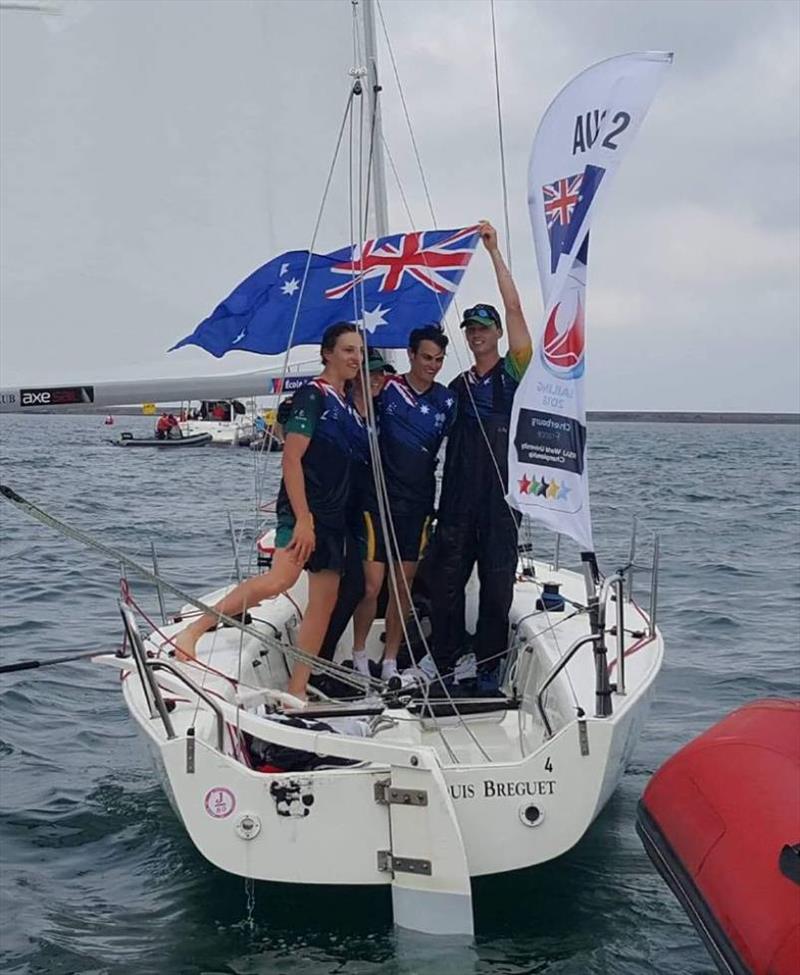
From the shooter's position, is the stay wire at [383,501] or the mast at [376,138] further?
the mast at [376,138]

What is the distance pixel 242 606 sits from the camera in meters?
5.73

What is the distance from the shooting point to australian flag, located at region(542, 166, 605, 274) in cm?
475

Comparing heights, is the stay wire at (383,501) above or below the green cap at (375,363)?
below

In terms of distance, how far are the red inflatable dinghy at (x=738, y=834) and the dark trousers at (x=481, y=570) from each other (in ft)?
5.94

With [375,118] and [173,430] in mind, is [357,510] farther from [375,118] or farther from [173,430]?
[173,430]

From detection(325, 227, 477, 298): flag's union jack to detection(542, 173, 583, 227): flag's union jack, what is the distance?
927mm

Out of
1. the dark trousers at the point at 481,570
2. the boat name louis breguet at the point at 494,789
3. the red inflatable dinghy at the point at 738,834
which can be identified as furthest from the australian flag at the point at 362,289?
the red inflatable dinghy at the point at 738,834

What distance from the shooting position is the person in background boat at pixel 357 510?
19.1 ft

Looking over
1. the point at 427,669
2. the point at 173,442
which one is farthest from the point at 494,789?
the point at 173,442

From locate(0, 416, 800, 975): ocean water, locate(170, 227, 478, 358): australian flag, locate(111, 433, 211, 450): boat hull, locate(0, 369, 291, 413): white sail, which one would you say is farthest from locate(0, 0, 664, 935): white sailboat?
locate(111, 433, 211, 450): boat hull

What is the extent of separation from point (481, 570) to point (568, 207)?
1.99m

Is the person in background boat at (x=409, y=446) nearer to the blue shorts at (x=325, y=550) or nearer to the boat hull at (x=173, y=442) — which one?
the blue shorts at (x=325, y=550)

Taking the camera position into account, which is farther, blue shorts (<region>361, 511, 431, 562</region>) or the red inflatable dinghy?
blue shorts (<region>361, 511, 431, 562</region>)

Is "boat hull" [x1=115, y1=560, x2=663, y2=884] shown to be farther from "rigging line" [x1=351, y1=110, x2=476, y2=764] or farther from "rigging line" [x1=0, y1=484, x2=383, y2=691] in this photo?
"rigging line" [x1=351, y1=110, x2=476, y2=764]
